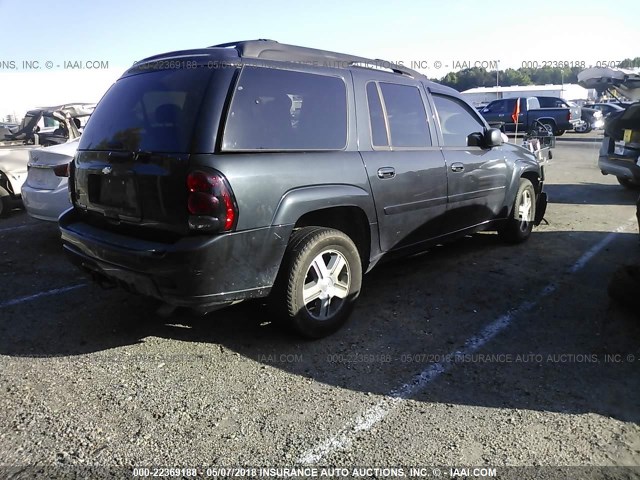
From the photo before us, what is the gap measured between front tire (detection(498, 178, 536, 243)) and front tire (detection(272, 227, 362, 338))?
2.83m

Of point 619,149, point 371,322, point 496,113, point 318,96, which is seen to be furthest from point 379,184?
point 496,113

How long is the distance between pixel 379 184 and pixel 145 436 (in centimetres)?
235

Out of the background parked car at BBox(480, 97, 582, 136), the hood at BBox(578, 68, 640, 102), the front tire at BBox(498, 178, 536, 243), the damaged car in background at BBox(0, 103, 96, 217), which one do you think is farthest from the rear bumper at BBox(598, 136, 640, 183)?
the background parked car at BBox(480, 97, 582, 136)

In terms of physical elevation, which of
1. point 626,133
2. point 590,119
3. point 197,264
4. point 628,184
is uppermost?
point 590,119

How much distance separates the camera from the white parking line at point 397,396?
8.26 ft

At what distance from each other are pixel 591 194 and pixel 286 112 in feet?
27.4

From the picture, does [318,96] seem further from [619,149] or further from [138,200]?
[619,149]

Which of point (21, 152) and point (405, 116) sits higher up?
point (405, 116)

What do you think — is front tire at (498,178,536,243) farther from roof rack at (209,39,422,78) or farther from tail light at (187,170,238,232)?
tail light at (187,170,238,232)

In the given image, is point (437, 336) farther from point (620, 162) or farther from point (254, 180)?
point (620, 162)

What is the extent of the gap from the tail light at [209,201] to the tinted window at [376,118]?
1.47 metres

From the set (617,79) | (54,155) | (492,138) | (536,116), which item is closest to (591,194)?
(492,138)

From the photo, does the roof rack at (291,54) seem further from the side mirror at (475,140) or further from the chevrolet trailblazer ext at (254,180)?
the side mirror at (475,140)

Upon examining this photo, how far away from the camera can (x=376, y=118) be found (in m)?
4.00
